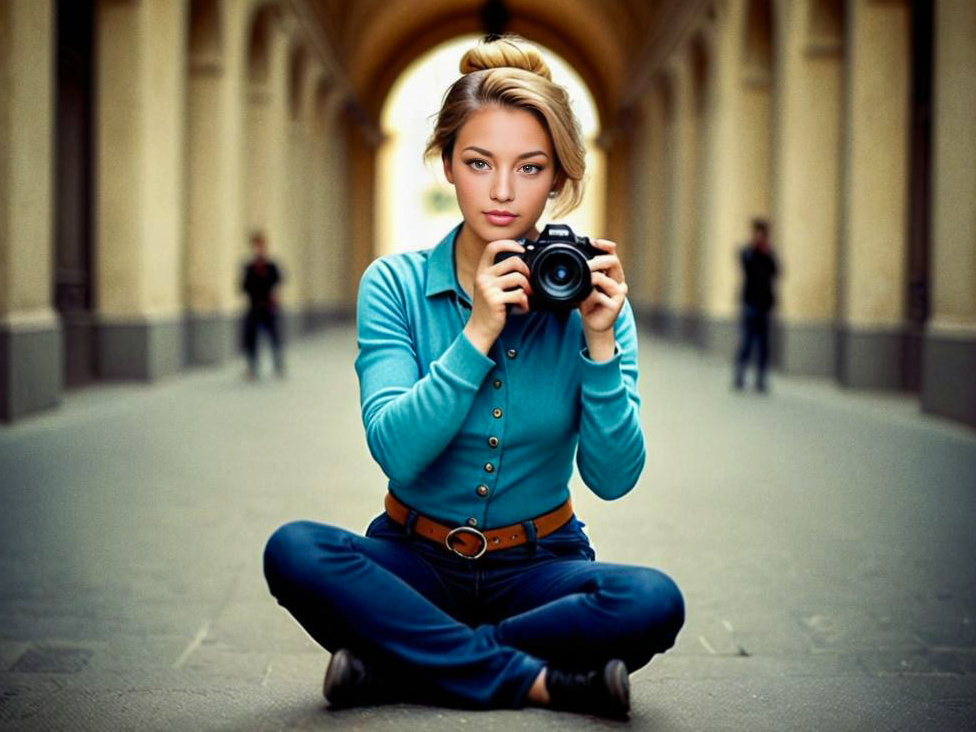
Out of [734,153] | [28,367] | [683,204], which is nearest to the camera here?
[28,367]

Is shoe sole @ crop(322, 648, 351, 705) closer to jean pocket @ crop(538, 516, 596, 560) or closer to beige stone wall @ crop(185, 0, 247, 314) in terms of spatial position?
jean pocket @ crop(538, 516, 596, 560)

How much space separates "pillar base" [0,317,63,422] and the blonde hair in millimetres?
7676

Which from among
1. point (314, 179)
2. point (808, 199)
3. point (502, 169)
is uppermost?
point (314, 179)

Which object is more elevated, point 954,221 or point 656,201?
point 656,201

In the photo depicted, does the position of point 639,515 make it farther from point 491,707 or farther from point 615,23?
point 615,23

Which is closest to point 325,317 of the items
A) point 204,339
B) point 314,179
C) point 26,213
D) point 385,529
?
point 314,179

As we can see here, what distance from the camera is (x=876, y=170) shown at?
13906mm

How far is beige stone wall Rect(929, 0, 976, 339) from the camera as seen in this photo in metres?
10.2

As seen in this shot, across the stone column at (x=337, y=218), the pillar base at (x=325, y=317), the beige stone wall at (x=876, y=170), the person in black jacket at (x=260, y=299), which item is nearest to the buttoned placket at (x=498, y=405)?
the beige stone wall at (x=876, y=170)

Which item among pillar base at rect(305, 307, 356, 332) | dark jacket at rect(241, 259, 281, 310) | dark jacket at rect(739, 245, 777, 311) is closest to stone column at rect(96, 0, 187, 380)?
dark jacket at rect(241, 259, 281, 310)

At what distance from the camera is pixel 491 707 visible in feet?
8.64

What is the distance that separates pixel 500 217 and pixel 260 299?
12710 mm

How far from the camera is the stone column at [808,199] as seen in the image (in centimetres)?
1577

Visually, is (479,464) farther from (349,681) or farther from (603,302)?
(349,681)
